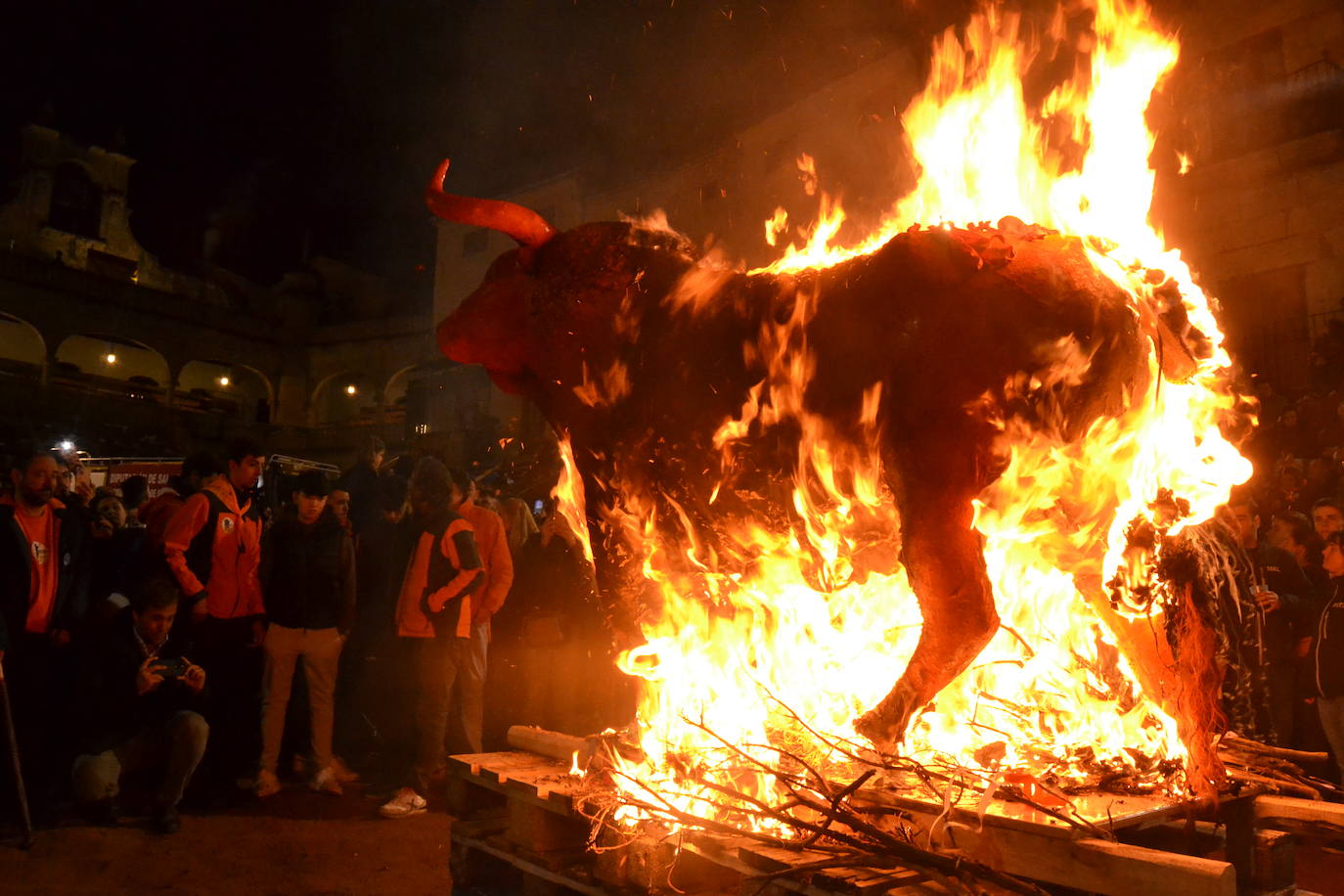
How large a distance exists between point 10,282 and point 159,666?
30.9 m

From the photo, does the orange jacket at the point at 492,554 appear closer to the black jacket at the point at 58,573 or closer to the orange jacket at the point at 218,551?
the orange jacket at the point at 218,551

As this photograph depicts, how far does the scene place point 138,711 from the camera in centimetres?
639

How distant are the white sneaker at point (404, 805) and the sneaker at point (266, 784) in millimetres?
969

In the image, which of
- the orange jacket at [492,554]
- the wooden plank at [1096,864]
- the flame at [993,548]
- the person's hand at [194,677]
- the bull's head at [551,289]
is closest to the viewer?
the wooden plank at [1096,864]

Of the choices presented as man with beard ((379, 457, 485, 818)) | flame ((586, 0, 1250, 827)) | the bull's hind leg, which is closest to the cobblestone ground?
man with beard ((379, 457, 485, 818))

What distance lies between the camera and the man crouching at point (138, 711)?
245 inches

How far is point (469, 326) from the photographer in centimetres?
488

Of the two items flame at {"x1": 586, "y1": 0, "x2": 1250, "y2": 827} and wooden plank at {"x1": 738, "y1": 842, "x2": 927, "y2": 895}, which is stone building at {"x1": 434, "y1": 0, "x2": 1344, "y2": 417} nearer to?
flame at {"x1": 586, "y1": 0, "x2": 1250, "y2": 827}

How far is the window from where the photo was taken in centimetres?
3744

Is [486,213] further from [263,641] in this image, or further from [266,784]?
[266,784]

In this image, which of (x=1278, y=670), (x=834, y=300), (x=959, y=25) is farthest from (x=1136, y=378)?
(x=1278, y=670)

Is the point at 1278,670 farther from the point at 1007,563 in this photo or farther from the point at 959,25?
the point at 959,25

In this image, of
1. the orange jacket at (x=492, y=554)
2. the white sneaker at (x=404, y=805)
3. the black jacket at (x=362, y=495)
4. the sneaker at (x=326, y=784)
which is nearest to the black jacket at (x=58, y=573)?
the sneaker at (x=326, y=784)

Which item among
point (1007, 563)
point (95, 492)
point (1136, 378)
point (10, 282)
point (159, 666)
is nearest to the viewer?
point (1136, 378)
